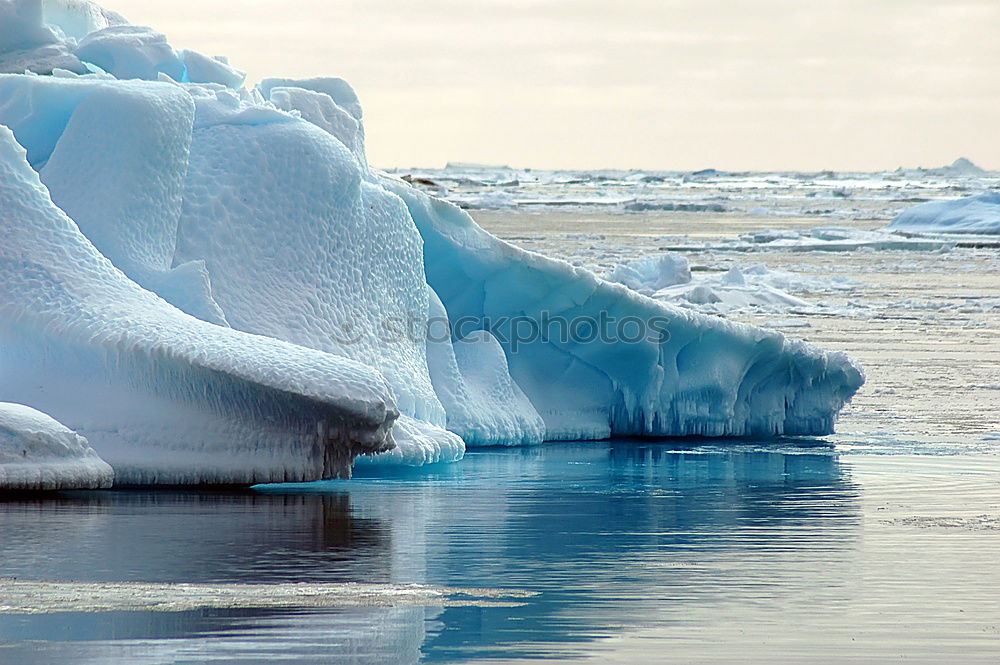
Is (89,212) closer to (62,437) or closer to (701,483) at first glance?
(62,437)

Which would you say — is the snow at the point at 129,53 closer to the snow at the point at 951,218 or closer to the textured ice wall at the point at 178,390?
the textured ice wall at the point at 178,390

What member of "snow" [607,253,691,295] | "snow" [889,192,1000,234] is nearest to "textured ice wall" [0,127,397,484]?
"snow" [607,253,691,295]

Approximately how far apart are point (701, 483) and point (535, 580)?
2921 millimetres

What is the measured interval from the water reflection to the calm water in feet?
0.05

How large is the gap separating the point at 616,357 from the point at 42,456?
423 centimetres

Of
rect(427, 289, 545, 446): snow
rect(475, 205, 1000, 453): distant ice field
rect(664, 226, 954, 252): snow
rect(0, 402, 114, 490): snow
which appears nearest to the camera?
rect(0, 402, 114, 490): snow

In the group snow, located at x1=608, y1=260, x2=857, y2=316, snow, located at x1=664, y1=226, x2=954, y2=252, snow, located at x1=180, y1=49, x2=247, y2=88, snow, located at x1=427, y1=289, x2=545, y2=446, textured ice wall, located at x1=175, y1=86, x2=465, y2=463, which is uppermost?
Result: snow, located at x1=664, y1=226, x2=954, y2=252

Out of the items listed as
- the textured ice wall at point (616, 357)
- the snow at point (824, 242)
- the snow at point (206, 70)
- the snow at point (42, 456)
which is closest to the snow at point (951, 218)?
the snow at point (824, 242)

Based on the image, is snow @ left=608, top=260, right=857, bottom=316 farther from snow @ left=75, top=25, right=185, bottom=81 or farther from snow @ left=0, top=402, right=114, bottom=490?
snow @ left=0, top=402, right=114, bottom=490

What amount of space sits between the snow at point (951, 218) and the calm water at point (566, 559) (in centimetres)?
2946

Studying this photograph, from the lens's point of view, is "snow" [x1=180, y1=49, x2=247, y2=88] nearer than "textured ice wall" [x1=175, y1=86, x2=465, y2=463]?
No

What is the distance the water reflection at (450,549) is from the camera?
4656mm

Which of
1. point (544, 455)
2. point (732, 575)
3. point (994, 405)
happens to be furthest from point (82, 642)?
point (994, 405)

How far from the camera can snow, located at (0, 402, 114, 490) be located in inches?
276
